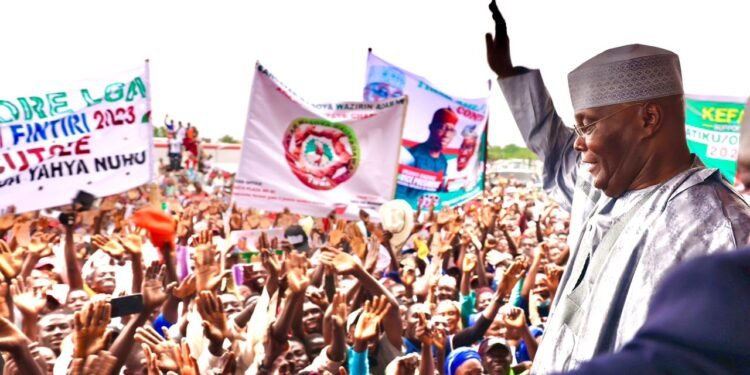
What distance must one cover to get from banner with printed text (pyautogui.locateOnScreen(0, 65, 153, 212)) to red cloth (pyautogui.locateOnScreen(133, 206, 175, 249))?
38 cm

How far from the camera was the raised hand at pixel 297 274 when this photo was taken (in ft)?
11.8

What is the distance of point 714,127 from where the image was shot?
7.76 m

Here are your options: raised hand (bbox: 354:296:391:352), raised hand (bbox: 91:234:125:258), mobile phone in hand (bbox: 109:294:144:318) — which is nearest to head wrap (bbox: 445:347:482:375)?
raised hand (bbox: 354:296:391:352)

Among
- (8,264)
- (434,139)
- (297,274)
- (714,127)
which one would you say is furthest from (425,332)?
(714,127)

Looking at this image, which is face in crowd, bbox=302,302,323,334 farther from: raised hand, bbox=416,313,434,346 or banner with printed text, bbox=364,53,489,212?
banner with printed text, bbox=364,53,489,212

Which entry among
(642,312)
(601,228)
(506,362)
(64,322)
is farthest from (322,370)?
(642,312)

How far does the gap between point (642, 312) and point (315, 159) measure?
5.36 metres

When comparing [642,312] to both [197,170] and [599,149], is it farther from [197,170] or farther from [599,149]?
[197,170]

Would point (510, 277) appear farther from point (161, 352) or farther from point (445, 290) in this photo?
point (161, 352)

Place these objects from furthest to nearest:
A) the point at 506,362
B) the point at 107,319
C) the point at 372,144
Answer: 1. the point at 372,144
2. the point at 506,362
3. the point at 107,319

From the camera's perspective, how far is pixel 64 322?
4051mm

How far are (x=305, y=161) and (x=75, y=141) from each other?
1.95m

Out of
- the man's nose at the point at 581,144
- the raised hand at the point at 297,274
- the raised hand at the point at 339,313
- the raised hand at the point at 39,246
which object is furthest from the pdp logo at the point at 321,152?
the man's nose at the point at 581,144

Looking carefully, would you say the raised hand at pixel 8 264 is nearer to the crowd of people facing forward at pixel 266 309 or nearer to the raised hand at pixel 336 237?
the crowd of people facing forward at pixel 266 309
